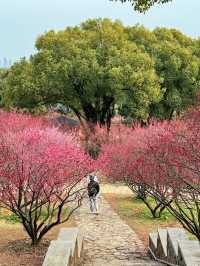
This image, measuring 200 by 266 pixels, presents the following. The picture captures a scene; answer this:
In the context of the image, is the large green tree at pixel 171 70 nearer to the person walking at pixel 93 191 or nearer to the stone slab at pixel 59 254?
the person walking at pixel 93 191

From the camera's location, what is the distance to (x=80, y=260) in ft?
46.6

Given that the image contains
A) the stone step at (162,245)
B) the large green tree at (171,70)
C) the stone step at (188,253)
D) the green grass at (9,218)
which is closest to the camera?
the stone step at (188,253)

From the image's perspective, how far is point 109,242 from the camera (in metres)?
17.5

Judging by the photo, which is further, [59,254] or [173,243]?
[173,243]

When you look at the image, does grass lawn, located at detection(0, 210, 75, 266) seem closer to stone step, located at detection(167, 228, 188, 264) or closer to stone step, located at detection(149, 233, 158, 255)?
stone step, located at detection(149, 233, 158, 255)

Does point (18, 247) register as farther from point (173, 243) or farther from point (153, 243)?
point (173, 243)

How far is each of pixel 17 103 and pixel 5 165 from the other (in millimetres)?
30090

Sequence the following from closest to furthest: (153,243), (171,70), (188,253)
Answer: (188,253)
(153,243)
(171,70)

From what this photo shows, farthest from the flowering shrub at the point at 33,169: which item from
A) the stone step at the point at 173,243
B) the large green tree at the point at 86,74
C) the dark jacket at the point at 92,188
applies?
the large green tree at the point at 86,74

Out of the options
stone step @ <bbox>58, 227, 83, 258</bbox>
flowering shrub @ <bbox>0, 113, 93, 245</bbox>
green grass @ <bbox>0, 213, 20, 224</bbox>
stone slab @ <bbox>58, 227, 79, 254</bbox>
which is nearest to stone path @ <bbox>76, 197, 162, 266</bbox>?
stone step @ <bbox>58, 227, 83, 258</bbox>

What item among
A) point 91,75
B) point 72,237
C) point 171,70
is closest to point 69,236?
point 72,237

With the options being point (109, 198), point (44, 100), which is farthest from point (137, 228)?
point (44, 100)

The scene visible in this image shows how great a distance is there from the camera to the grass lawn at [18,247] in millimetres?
14006

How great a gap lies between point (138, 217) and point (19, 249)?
27.4 ft
